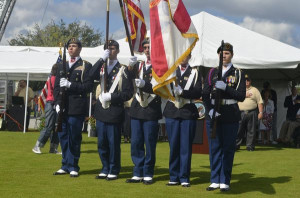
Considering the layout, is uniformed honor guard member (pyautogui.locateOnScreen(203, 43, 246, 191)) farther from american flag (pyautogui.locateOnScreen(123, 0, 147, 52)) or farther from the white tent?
the white tent

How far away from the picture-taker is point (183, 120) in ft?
26.8

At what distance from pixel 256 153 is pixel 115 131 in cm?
624

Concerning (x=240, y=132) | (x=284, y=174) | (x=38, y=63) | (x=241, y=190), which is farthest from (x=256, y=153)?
(x=38, y=63)

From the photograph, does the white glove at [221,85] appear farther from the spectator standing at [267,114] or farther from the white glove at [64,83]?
the spectator standing at [267,114]

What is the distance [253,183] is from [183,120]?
5.10ft

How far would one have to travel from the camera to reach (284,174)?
396 inches

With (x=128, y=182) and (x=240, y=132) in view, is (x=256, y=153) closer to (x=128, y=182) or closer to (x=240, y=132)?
(x=240, y=132)

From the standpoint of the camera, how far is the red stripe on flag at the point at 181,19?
790 cm

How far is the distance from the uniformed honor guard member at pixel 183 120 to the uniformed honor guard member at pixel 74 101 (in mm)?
1366

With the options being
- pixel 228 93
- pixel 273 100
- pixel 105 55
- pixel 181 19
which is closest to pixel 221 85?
pixel 228 93

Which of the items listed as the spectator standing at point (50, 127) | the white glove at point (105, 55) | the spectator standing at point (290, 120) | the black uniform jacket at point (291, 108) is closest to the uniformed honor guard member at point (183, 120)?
the white glove at point (105, 55)

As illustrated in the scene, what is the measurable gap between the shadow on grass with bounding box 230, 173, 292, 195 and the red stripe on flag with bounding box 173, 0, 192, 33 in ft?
7.30

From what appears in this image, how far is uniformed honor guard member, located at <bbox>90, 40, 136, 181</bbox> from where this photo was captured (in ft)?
27.8

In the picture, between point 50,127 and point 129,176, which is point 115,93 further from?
point 50,127
